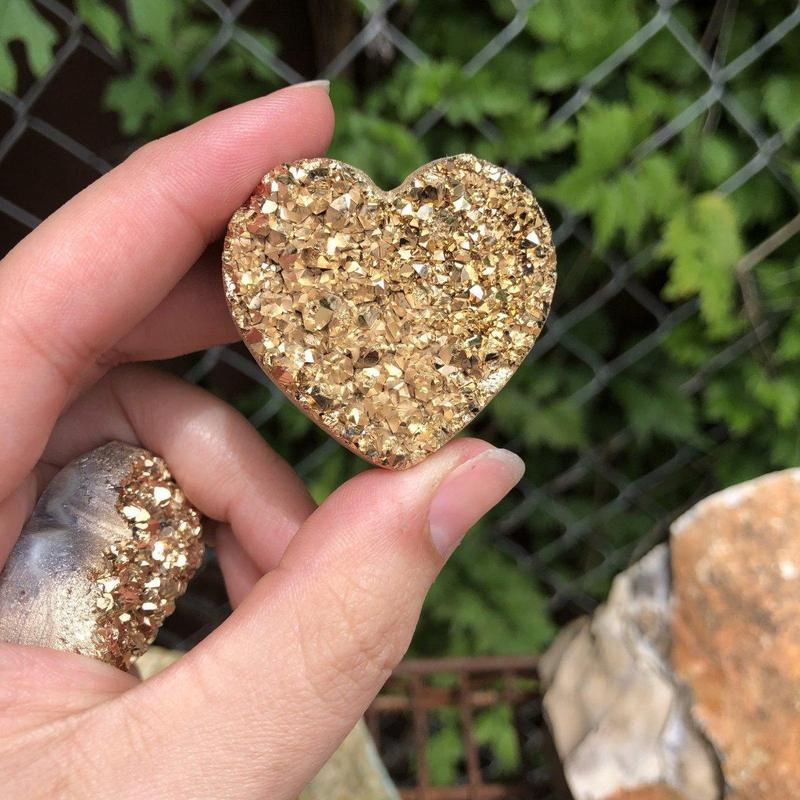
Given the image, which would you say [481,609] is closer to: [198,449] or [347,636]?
[198,449]

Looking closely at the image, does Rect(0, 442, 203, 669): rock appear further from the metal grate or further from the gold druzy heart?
the metal grate

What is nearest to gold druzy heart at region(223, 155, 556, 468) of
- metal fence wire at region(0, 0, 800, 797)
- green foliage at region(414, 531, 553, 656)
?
metal fence wire at region(0, 0, 800, 797)

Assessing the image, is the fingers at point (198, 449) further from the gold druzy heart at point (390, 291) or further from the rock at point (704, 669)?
the rock at point (704, 669)

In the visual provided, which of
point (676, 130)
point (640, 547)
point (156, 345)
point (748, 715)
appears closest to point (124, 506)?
point (156, 345)

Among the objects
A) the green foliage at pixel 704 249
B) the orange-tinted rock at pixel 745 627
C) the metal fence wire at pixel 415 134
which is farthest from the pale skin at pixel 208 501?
the green foliage at pixel 704 249

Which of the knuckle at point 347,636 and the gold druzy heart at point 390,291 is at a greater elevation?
the gold druzy heart at point 390,291

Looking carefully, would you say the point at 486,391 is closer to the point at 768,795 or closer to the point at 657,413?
the point at 768,795
